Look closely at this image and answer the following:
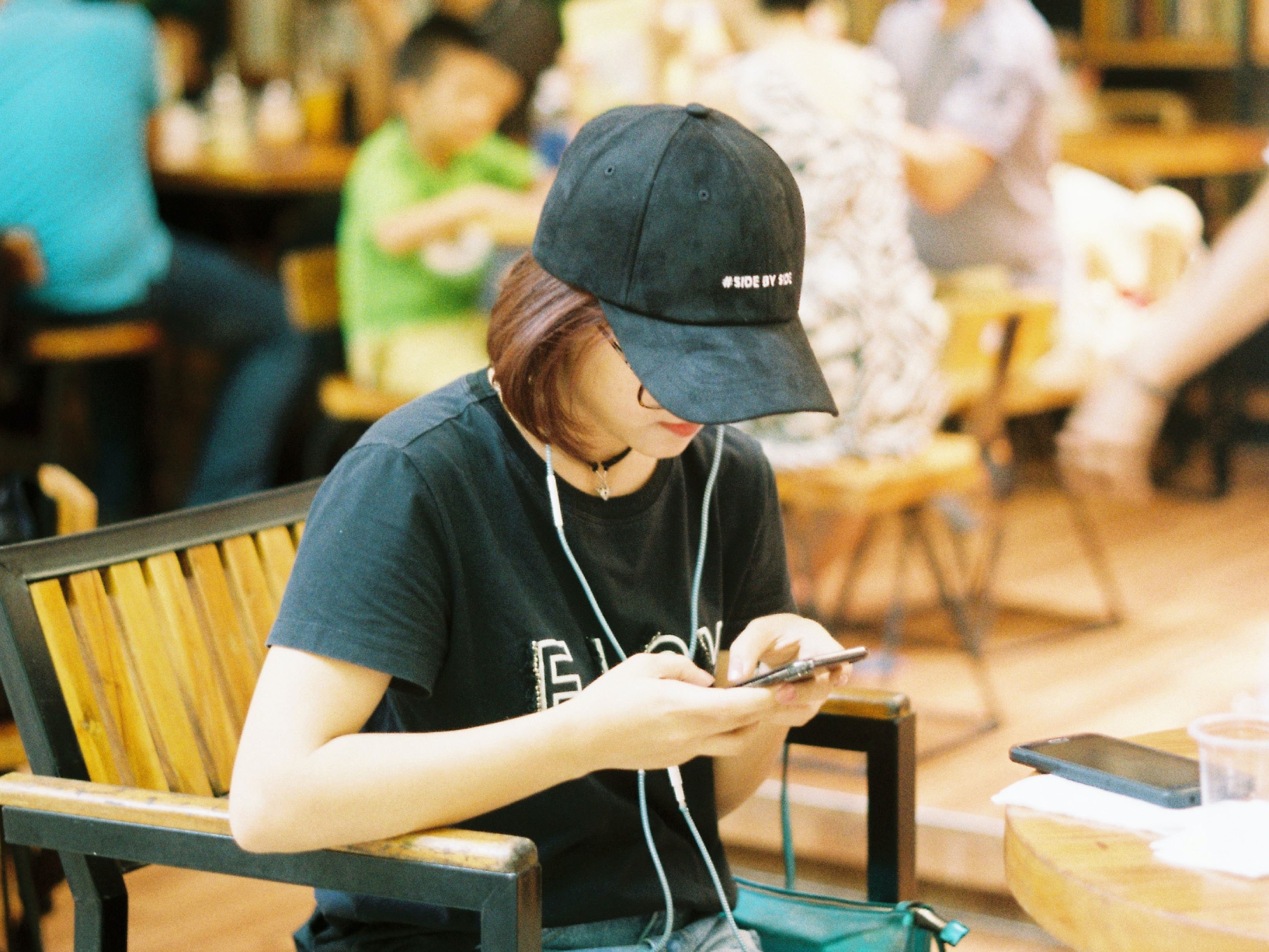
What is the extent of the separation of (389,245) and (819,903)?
2415 millimetres

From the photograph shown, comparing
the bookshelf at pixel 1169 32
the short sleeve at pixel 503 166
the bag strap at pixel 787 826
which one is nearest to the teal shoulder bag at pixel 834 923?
the bag strap at pixel 787 826

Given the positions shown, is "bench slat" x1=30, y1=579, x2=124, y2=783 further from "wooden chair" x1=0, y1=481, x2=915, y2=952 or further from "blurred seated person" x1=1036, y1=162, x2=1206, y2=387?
"blurred seated person" x1=1036, y1=162, x2=1206, y2=387

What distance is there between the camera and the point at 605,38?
3381mm

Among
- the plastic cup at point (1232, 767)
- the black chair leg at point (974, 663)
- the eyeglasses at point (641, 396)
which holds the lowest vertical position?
the black chair leg at point (974, 663)

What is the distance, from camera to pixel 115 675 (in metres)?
1.37

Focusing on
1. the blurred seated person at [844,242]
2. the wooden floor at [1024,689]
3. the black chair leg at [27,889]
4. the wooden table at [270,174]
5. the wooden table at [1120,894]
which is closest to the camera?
the wooden table at [1120,894]

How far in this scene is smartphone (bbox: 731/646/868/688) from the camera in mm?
1081

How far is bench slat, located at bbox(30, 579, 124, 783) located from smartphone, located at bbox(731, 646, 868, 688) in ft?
1.94

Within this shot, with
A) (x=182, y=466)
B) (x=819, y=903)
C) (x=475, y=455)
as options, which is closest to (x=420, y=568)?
(x=475, y=455)

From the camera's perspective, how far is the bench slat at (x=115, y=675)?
134cm

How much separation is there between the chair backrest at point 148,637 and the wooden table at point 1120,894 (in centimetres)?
75

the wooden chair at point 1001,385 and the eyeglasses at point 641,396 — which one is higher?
the eyeglasses at point 641,396

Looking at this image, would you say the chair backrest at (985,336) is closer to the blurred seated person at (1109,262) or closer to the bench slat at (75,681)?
the blurred seated person at (1109,262)

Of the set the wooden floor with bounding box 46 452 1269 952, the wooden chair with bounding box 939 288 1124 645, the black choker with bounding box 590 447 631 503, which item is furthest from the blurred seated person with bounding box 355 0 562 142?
the black choker with bounding box 590 447 631 503
